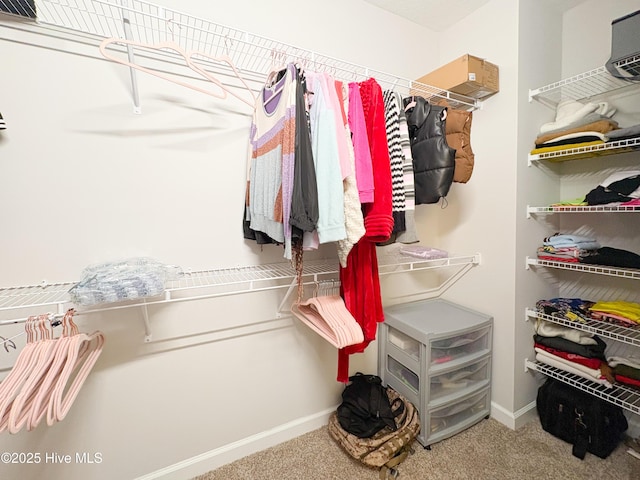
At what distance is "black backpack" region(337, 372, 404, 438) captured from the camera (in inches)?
57.2

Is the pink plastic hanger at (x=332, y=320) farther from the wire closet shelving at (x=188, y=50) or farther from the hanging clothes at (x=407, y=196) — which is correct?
the hanging clothes at (x=407, y=196)

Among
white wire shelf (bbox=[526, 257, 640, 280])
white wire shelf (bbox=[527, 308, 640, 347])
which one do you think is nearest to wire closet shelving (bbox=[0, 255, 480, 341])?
white wire shelf (bbox=[526, 257, 640, 280])

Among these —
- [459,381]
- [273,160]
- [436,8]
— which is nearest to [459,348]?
[459,381]

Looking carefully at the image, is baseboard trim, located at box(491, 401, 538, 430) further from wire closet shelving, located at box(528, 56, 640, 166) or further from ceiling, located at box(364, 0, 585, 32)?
ceiling, located at box(364, 0, 585, 32)

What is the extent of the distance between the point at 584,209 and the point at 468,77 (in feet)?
2.85

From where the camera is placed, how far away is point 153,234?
1.22 meters

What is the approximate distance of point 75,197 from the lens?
3.58 feet

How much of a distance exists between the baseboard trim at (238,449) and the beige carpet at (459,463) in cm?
3

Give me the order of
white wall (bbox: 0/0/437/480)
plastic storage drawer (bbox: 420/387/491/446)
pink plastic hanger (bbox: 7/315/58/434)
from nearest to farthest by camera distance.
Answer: pink plastic hanger (bbox: 7/315/58/434) < white wall (bbox: 0/0/437/480) < plastic storage drawer (bbox: 420/387/491/446)

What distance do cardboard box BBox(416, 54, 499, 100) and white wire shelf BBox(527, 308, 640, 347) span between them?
1.30m

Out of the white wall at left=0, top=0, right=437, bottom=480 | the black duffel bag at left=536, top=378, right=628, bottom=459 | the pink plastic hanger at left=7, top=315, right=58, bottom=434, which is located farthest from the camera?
the black duffel bag at left=536, top=378, right=628, bottom=459

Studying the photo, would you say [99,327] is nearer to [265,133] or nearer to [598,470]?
[265,133]

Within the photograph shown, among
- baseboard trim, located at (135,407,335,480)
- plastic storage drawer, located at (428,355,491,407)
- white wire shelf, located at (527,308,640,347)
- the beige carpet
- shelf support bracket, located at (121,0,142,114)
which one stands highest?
shelf support bracket, located at (121,0,142,114)

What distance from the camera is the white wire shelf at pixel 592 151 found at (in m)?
1.25
